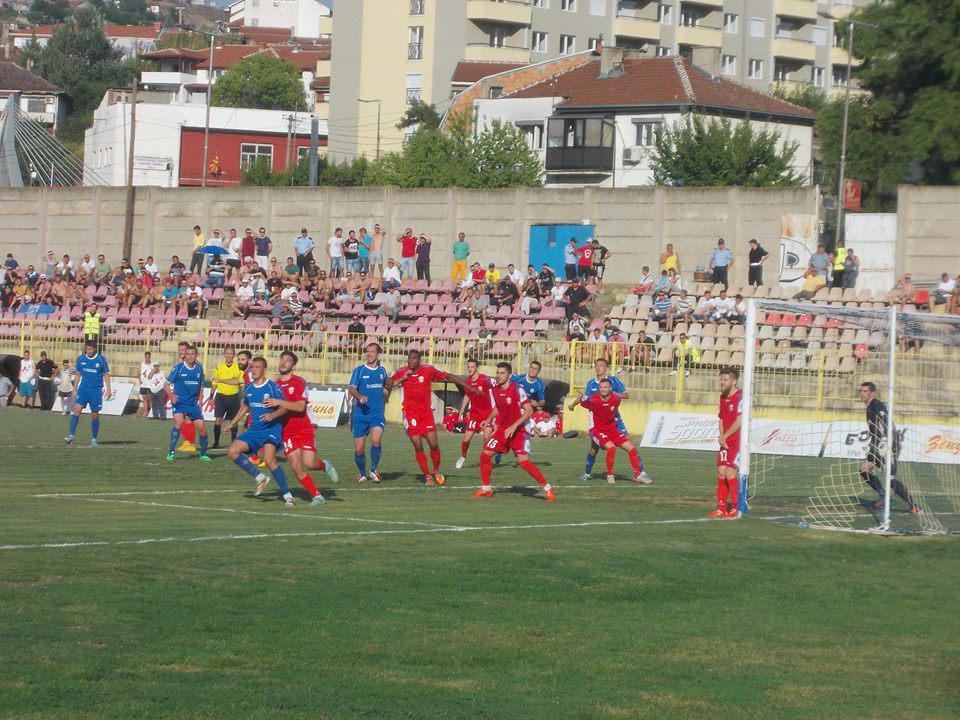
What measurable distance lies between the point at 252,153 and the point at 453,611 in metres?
87.7

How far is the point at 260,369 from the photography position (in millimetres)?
17484

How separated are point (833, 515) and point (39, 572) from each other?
10.6 metres

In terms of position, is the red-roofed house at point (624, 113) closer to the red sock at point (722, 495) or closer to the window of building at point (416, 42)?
the window of building at point (416, 42)

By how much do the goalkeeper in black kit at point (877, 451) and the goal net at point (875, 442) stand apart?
0.02m

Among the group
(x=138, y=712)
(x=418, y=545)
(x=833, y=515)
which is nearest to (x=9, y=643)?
(x=138, y=712)

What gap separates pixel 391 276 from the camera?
41.5 metres

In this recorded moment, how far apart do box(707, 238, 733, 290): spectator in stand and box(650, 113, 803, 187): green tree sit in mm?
24991

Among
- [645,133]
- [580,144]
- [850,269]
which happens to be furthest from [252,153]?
[850,269]

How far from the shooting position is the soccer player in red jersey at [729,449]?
1784 centimetres

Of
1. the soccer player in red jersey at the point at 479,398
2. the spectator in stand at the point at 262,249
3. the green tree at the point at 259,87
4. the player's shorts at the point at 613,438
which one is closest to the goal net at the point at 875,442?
the player's shorts at the point at 613,438

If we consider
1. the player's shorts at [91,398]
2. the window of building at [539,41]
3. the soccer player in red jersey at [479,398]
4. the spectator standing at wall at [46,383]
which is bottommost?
the spectator standing at wall at [46,383]

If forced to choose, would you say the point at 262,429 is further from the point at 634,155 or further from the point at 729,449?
the point at 634,155

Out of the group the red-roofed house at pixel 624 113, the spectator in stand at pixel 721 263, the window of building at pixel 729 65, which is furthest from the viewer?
the window of building at pixel 729 65

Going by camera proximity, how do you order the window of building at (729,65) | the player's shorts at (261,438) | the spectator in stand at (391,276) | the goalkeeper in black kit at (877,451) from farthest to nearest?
the window of building at (729,65) < the spectator in stand at (391,276) < the goalkeeper in black kit at (877,451) < the player's shorts at (261,438)
